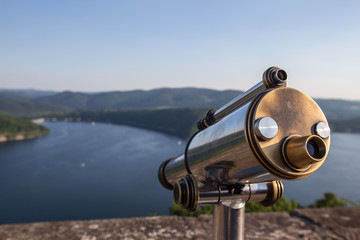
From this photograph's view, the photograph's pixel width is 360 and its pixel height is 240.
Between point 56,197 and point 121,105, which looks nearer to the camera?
point 56,197

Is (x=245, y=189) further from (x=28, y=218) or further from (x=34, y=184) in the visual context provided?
(x=34, y=184)

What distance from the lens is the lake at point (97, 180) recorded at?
3853 cm

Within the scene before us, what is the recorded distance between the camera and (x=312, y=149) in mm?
692

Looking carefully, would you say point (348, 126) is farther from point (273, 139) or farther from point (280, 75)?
point (273, 139)

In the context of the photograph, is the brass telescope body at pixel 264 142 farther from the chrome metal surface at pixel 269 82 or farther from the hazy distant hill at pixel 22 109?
the hazy distant hill at pixel 22 109

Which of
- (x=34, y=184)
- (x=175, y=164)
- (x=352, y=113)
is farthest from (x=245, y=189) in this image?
(x=352, y=113)

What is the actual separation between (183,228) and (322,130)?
5.31ft

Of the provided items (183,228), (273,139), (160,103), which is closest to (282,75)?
(273,139)

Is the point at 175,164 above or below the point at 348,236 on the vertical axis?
above

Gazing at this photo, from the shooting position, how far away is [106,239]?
189 cm

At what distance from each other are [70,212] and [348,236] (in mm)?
41388

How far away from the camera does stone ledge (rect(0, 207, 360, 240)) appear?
1959 mm

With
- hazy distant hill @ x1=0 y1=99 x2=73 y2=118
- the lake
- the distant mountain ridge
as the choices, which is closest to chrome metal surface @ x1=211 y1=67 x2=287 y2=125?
the lake

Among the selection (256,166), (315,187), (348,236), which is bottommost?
(315,187)
